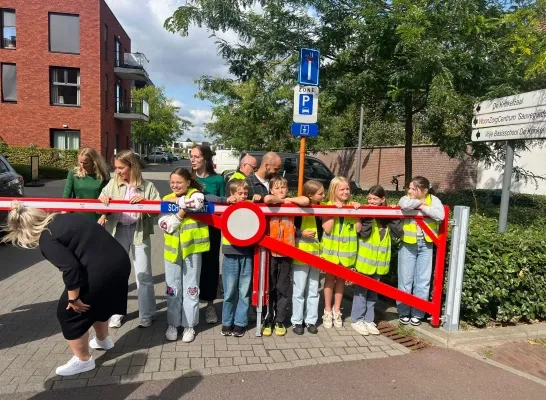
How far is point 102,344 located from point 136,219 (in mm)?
1149

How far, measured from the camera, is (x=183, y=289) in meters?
3.91

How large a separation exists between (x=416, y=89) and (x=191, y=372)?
553 cm

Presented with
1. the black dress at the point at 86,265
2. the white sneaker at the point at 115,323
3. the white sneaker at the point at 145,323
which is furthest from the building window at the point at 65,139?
the black dress at the point at 86,265

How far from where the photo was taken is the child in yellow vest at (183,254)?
12.1 ft

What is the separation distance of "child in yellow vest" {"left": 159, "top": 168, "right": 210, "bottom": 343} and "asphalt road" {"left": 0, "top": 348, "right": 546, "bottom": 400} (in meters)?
0.72

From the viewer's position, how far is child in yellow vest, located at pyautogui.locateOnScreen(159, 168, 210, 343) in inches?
145

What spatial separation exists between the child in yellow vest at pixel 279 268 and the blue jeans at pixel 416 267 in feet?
4.01

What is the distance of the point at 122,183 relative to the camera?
405 centimetres

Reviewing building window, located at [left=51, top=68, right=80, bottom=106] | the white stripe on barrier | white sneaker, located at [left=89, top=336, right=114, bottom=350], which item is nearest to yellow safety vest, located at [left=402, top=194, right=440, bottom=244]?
the white stripe on barrier

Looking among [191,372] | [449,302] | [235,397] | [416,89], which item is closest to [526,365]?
[449,302]

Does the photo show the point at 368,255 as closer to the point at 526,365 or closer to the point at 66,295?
the point at 526,365

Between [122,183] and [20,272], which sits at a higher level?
[122,183]

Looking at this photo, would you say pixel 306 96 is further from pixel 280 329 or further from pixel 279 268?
pixel 280 329

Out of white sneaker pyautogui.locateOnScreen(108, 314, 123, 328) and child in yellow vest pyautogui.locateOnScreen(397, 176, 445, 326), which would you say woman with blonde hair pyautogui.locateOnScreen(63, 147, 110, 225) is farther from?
child in yellow vest pyautogui.locateOnScreen(397, 176, 445, 326)
